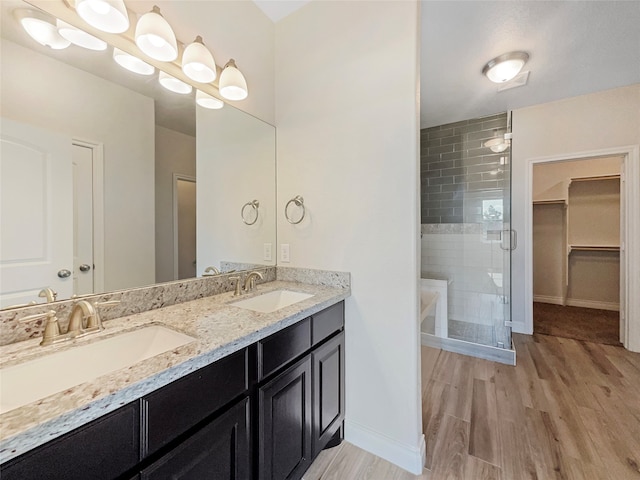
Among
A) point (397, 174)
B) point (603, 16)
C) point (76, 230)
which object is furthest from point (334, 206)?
point (603, 16)

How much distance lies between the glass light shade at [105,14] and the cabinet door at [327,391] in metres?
1.66

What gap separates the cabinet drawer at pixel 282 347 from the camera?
40.6 inches

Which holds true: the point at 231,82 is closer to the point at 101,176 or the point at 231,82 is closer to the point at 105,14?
the point at 105,14

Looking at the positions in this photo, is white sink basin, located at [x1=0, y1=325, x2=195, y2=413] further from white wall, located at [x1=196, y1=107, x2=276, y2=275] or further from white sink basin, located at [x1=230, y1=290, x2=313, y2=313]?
white wall, located at [x1=196, y1=107, x2=276, y2=275]

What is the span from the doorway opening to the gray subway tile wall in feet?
6.07

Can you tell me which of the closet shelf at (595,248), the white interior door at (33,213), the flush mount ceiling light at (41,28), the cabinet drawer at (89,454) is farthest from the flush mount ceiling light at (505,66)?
the closet shelf at (595,248)

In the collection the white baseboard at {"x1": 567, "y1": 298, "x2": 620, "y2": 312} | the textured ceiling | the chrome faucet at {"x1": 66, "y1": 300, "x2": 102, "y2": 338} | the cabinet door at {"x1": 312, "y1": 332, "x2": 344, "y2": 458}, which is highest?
the textured ceiling

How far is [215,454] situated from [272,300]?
0.87 metres

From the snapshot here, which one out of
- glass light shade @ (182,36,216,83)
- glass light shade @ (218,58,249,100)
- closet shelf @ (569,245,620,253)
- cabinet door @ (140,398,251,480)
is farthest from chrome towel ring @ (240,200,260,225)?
closet shelf @ (569,245,620,253)

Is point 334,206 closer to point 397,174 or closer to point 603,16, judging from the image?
point 397,174

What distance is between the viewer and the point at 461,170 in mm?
2977

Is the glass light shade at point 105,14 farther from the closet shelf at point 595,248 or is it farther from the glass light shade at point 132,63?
the closet shelf at point 595,248

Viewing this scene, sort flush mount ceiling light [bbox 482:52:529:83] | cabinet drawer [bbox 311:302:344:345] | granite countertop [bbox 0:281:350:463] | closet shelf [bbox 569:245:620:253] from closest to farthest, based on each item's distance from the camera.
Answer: granite countertop [bbox 0:281:350:463]
cabinet drawer [bbox 311:302:344:345]
flush mount ceiling light [bbox 482:52:529:83]
closet shelf [bbox 569:245:620:253]

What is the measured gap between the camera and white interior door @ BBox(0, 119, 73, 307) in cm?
91
